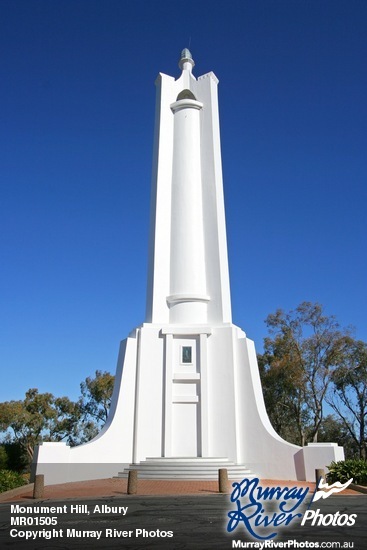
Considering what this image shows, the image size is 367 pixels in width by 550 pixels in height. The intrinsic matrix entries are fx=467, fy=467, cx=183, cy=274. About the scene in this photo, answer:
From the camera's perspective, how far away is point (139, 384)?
20.2m

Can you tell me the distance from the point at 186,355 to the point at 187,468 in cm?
515

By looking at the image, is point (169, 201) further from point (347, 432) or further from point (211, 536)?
point (347, 432)

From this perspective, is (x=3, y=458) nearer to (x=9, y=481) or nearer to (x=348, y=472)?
(x=9, y=481)

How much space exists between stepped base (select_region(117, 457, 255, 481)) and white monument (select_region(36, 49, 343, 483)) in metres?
0.05

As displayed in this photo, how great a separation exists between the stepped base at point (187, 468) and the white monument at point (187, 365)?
2.0 inches

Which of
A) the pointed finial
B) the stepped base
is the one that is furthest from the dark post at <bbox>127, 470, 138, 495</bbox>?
the pointed finial

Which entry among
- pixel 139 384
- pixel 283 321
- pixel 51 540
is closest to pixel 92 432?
pixel 283 321

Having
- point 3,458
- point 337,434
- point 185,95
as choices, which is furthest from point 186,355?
point 337,434

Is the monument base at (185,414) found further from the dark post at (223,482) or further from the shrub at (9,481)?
the dark post at (223,482)

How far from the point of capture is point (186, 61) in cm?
2777

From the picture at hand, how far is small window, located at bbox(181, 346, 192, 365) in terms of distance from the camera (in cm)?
2097

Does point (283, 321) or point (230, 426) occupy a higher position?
point (283, 321)

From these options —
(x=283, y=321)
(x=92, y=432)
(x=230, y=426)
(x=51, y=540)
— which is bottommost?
(x=51, y=540)

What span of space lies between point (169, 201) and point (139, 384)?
9.67 metres
